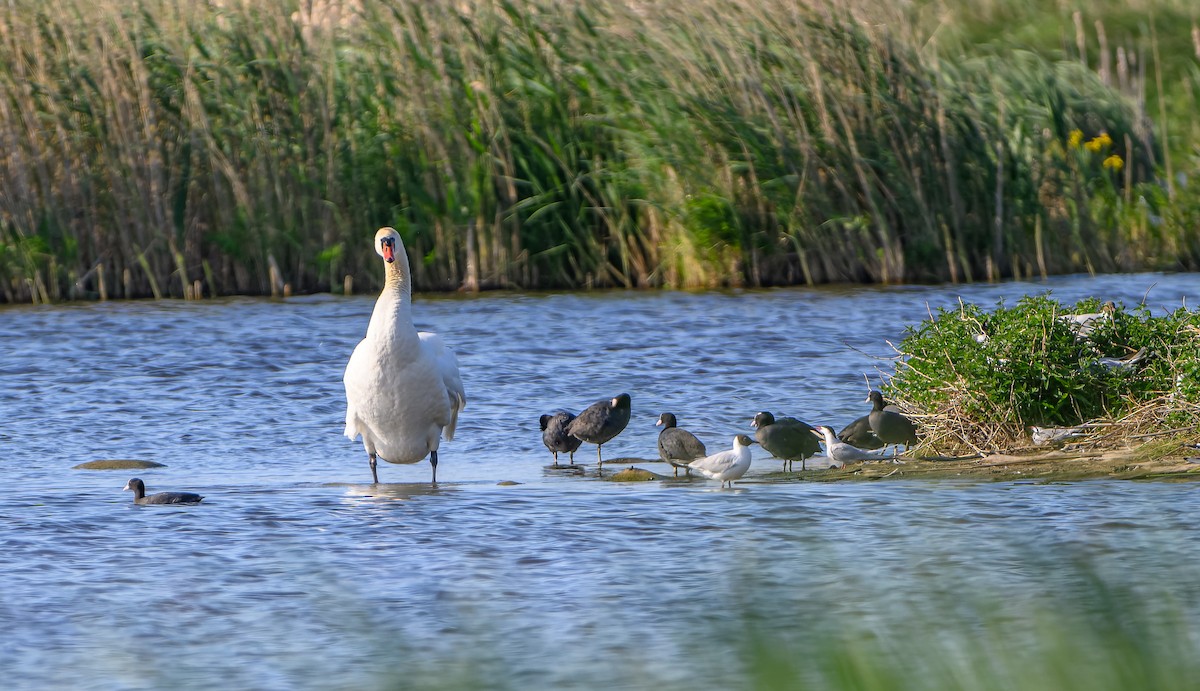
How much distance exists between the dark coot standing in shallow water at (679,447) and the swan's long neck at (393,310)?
139 cm

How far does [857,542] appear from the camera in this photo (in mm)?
6914

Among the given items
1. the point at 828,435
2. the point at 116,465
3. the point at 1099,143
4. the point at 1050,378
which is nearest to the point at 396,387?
the point at 116,465

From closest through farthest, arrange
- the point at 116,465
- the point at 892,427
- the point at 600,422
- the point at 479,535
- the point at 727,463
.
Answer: the point at 479,535, the point at 727,463, the point at 892,427, the point at 600,422, the point at 116,465

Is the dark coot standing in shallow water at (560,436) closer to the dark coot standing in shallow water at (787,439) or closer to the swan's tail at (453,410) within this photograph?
the swan's tail at (453,410)

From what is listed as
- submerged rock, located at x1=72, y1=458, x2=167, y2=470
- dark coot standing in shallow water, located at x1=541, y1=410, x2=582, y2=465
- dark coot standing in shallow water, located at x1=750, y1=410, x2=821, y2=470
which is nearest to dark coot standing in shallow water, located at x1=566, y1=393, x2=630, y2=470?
dark coot standing in shallow water, located at x1=541, y1=410, x2=582, y2=465

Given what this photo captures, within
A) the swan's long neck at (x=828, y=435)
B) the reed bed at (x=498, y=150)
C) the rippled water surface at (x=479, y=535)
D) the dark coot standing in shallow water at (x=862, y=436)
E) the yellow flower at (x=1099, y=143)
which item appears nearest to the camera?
the rippled water surface at (x=479, y=535)

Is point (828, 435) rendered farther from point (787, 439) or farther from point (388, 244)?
point (388, 244)

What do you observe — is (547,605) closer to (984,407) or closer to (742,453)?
(742,453)

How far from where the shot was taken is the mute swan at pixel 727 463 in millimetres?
8328

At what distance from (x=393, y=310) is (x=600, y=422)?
1.24 meters

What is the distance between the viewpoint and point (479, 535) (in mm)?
7305

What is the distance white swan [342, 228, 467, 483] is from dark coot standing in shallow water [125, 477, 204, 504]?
123 centimetres

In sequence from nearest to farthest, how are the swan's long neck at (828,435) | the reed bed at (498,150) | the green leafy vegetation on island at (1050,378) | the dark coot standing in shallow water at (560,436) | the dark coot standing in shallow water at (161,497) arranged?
the dark coot standing in shallow water at (161,497) < the green leafy vegetation on island at (1050,378) < the swan's long neck at (828,435) < the dark coot standing in shallow water at (560,436) < the reed bed at (498,150)

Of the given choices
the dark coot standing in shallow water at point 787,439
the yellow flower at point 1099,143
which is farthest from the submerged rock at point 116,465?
the yellow flower at point 1099,143
